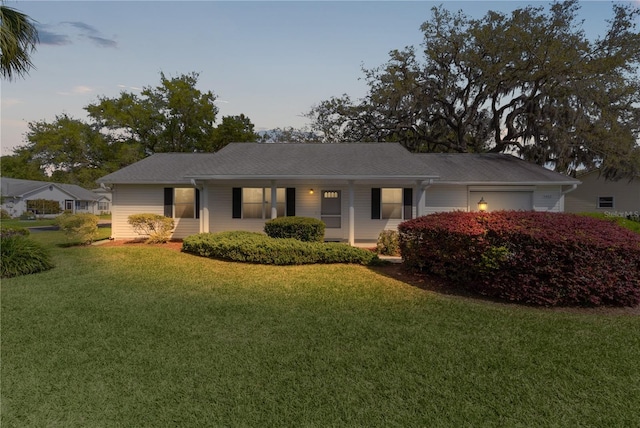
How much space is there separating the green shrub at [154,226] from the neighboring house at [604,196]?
1041 inches

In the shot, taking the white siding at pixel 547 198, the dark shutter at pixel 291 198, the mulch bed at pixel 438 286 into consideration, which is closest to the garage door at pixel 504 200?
the white siding at pixel 547 198

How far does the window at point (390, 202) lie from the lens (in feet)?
42.0

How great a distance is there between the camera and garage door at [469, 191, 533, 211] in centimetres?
1344

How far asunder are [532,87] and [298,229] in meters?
16.1

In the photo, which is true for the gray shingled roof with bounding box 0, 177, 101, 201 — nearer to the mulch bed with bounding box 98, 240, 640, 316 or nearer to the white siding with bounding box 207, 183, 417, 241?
the white siding with bounding box 207, 183, 417, 241

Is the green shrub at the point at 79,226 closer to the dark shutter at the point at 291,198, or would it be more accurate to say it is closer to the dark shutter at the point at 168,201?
the dark shutter at the point at 168,201

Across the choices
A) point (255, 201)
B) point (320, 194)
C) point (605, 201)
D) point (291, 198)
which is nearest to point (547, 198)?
point (320, 194)

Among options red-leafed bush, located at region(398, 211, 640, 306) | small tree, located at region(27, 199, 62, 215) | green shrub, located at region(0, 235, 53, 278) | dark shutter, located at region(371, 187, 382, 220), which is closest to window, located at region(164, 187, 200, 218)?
green shrub, located at region(0, 235, 53, 278)

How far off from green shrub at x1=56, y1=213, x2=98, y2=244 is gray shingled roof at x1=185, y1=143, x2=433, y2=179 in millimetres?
3983

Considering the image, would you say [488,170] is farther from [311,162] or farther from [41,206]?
[41,206]

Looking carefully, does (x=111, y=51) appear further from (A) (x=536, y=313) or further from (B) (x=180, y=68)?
(B) (x=180, y=68)

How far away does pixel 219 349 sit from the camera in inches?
154

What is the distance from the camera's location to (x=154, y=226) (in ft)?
39.3

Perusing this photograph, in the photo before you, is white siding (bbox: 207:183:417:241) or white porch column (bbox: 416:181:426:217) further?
white siding (bbox: 207:183:417:241)
